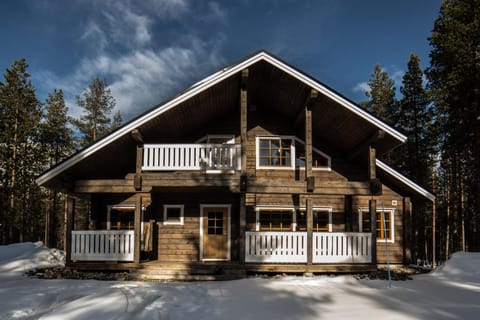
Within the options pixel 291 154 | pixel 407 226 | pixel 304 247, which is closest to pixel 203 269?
pixel 304 247

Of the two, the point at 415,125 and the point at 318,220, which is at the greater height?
the point at 415,125

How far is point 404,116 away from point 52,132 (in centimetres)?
2567

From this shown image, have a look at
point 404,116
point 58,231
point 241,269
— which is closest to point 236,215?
point 241,269

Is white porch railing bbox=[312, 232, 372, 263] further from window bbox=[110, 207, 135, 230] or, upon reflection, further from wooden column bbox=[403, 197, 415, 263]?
window bbox=[110, 207, 135, 230]

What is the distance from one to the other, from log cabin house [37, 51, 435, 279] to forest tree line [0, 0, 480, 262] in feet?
7.31

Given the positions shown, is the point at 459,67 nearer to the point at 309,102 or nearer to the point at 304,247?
the point at 309,102

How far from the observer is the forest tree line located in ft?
53.7

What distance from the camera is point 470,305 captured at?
6582 millimetres

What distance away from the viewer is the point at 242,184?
10250 mm

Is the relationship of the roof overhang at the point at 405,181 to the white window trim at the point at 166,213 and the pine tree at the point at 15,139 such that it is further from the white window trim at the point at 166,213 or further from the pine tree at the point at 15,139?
the pine tree at the point at 15,139

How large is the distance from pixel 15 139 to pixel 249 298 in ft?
67.7

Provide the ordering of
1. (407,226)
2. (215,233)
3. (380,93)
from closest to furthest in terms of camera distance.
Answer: (215,233) → (407,226) → (380,93)

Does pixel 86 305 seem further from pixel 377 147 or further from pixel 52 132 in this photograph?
pixel 52 132

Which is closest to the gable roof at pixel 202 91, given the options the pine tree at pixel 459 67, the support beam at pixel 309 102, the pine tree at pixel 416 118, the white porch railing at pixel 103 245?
the support beam at pixel 309 102
